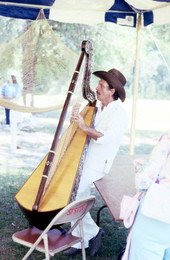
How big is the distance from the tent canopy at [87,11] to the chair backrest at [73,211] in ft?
8.41

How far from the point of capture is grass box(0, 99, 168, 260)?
3.46 meters

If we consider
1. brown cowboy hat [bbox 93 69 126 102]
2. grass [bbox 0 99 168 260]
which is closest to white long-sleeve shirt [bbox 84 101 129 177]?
brown cowboy hat [bbox 93 69 126 102]

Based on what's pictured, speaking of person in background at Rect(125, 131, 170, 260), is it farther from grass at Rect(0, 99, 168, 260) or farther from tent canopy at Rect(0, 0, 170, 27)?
tent canopy at Rect(0, 0, 170, 27)

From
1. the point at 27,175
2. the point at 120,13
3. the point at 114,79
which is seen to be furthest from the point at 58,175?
the point at 27,175

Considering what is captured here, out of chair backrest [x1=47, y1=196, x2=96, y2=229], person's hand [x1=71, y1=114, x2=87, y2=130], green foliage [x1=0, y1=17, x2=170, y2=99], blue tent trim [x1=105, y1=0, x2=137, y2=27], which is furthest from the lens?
blue tent trim [x1=105, y1=0, x2=137, y2=27]

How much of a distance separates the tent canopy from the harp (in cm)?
181

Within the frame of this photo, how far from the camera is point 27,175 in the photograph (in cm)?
574

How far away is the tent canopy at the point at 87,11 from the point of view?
456 cm

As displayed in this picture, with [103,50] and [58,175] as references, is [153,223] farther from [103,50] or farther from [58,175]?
[103,50]

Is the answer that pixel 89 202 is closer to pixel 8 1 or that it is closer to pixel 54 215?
pixel 54 215

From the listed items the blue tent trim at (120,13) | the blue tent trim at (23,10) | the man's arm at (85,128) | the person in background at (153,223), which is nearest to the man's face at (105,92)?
the man's arm at (85,128)

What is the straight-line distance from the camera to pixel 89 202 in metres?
2.54

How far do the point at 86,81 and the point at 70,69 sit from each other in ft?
5.29

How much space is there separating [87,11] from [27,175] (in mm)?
2369
